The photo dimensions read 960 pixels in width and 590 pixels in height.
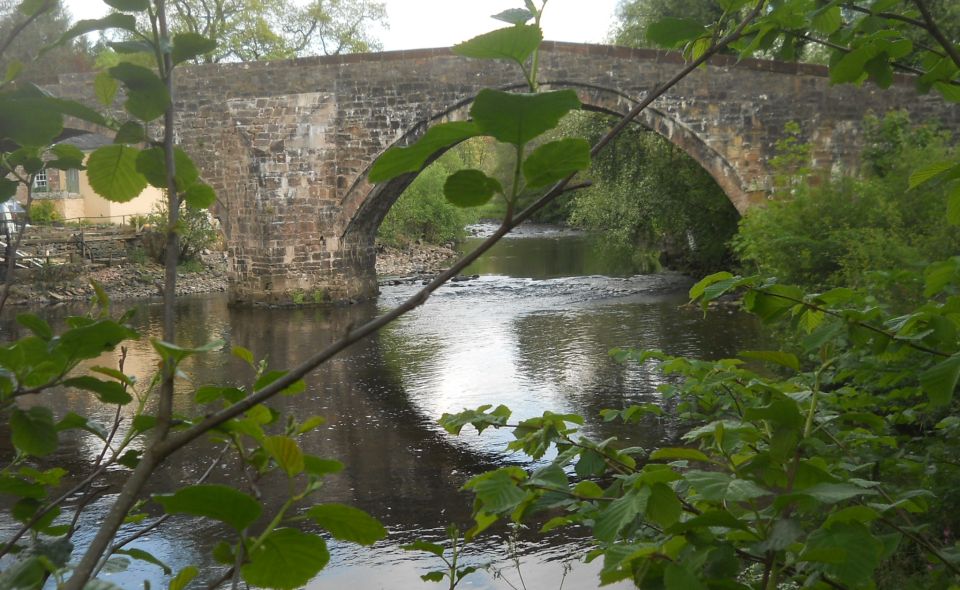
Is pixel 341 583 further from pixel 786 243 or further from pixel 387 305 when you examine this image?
pixel 387 305

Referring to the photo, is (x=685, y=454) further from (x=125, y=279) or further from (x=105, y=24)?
(x=125, y=279)

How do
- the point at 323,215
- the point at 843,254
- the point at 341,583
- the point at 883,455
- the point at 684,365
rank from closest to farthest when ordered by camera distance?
the point at 883,455 → the point at 684,365 → the point at 341,583 → the point at 843,254 → the point at 323,215

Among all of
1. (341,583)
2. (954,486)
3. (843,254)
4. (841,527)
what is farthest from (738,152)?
(841,527)

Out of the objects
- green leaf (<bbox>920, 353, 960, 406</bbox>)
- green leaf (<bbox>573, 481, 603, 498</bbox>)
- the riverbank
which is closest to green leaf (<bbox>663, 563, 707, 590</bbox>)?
green leaf (<bbox>573, 481, 603, 498</bbox>)

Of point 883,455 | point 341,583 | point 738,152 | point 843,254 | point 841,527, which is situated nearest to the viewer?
point 841,527

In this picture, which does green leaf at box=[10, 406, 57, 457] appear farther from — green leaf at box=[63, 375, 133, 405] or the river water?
the river water

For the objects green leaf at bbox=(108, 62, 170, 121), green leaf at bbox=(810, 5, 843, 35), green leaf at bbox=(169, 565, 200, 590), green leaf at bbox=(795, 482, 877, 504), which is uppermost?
green leaf at bbox=(810, 5, 843, 35)

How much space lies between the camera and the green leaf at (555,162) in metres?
0.73

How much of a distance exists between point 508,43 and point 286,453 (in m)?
0.35

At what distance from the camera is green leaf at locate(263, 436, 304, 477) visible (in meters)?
0.76

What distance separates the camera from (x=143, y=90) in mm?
847

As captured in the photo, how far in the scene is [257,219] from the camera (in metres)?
14.4

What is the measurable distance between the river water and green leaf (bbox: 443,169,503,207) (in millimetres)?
514

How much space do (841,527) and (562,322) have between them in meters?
10.8
